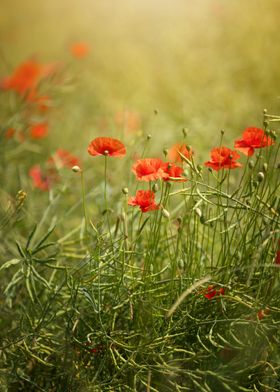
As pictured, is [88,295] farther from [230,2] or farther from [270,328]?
[230,2]

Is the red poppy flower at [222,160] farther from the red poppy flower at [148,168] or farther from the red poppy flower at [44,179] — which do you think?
the red poppy flower at [44,179]

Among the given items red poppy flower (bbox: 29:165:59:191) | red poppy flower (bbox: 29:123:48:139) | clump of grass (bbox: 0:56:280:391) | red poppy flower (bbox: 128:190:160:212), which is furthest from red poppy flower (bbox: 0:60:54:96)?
red poppy flower (bbox: 128:190:160:212)

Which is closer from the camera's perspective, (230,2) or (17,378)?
(17,378)

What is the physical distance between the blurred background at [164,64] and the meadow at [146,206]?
0.01 m

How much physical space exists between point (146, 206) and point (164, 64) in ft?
8.33

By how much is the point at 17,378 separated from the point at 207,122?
1480mm

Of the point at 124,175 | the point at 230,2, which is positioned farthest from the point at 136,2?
the point at 124,175

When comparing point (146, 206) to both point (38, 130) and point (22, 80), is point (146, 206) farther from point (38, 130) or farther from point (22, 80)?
point (22, 80)

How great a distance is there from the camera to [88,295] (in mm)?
1139

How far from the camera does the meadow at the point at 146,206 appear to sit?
3.68 feet

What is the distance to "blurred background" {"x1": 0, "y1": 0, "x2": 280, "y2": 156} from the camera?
249cm

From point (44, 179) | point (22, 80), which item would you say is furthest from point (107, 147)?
point (22, 80)

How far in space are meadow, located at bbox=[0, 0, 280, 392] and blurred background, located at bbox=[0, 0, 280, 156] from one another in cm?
1

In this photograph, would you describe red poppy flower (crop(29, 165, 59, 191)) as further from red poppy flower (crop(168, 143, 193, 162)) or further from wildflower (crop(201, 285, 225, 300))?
wildflower (crop(201, 285, 225, 300))
